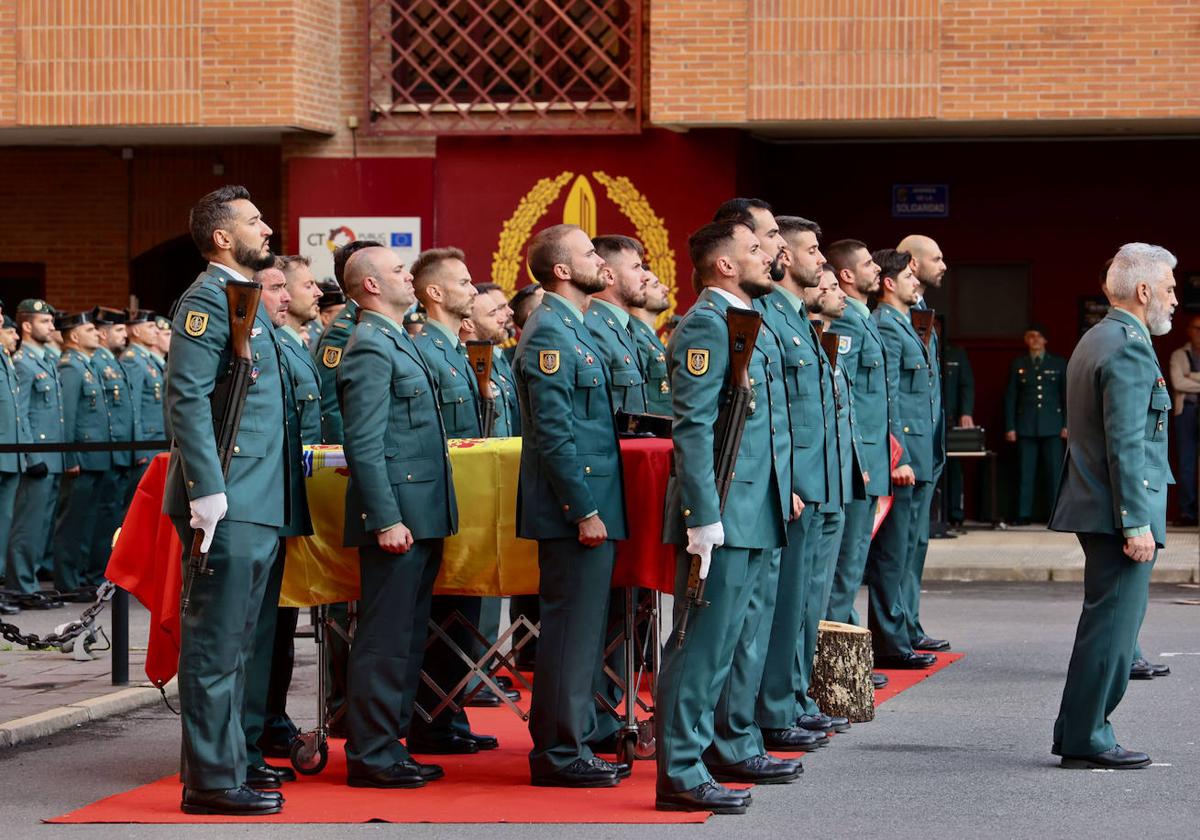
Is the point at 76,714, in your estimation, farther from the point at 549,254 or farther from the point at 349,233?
the point at 349,233

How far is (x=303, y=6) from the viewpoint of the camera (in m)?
20.8

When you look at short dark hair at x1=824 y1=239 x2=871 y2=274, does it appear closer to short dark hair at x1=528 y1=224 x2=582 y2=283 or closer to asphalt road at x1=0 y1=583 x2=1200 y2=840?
asphalt road at x1=0 y1=583 x2=1200 y2=840

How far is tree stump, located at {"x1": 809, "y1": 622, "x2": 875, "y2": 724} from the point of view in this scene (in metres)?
10.2

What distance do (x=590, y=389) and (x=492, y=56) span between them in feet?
44.0

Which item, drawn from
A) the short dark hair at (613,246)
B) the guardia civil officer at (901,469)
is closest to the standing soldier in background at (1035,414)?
the guardia civil officer at (901,469)

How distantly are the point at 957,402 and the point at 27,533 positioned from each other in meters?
10.0

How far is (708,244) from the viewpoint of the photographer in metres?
8.36

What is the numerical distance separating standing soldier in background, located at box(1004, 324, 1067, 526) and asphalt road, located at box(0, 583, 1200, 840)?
9.82 m

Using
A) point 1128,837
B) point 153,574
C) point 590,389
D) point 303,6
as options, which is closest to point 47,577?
point 303,6

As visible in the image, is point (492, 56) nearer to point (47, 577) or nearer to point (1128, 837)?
point (47, 577)

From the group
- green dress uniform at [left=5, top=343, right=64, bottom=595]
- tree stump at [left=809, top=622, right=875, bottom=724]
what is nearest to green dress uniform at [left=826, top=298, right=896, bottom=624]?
tree stump at [left=809, top=622, right=875, bottom=724]

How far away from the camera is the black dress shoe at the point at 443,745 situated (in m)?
9.33

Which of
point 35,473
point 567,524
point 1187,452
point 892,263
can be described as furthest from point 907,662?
point 1187,452

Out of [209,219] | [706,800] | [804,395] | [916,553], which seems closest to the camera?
[706,800]
